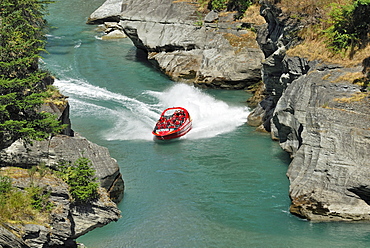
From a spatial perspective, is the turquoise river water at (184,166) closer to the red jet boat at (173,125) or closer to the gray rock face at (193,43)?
the red jet boat at (173,125)

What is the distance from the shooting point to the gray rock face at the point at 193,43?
144 ft

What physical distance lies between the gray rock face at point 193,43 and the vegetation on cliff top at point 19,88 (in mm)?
22547

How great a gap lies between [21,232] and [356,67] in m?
18.0

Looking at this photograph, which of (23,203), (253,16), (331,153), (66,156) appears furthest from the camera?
(253,16)

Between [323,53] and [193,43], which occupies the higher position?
[323,53]

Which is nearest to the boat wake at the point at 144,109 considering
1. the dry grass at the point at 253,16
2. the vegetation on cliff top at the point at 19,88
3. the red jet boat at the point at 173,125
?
the red jet boat at the point at 173,125

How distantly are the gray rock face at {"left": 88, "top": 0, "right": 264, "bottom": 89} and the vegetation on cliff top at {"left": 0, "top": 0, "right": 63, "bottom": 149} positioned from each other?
74.0 feet

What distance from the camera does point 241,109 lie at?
39.5 m

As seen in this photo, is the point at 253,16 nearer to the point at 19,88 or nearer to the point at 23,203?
the point at 19,88

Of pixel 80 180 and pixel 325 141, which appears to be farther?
pixel 325 141

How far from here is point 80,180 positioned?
827 inches

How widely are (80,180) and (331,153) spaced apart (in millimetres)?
11249

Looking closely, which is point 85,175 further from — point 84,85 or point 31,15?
point 84,85

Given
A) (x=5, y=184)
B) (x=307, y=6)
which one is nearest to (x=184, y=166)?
(x=307, y=6)
